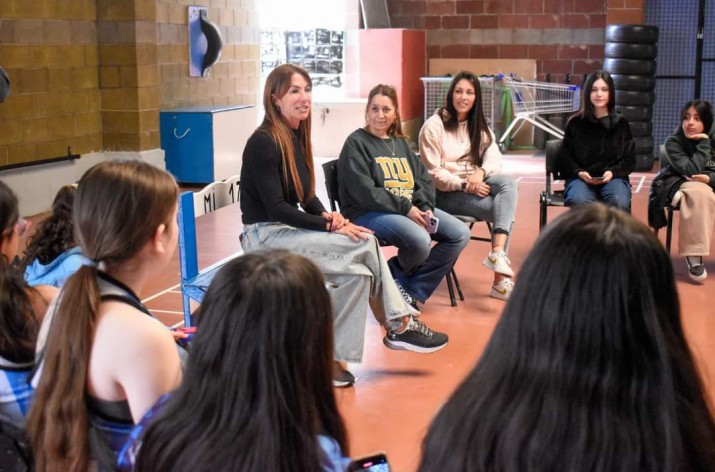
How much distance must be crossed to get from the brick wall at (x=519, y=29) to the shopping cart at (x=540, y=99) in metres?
0.65

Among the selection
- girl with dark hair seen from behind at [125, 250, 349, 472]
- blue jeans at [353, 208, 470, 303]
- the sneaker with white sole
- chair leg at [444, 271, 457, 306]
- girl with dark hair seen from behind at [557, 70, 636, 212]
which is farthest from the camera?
Result: girl with dark hair seen from behind at [557, 70, 636, 212]

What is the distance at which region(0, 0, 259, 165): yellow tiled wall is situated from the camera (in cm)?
671

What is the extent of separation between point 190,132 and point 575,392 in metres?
7.32

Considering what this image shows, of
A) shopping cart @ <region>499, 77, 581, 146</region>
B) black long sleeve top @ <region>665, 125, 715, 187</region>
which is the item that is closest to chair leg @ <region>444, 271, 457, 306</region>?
black long sleeve top @ <region>665, 125, 715, 187</region>

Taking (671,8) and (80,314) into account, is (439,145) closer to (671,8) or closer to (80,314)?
(80,314)

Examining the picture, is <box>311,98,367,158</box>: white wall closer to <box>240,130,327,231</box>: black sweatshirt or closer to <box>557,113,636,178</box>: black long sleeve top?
<box>557,113,636,178</box>: black long sleeve top

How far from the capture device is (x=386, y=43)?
34.9ft

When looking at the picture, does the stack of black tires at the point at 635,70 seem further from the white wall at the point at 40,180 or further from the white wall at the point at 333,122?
the white wall at the point at 40,180

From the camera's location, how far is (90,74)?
7.55 metres

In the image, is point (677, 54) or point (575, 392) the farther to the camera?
point (677, 54)

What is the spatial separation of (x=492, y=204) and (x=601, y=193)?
78 cm

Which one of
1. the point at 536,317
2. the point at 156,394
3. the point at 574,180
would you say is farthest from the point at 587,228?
the point at 574,180

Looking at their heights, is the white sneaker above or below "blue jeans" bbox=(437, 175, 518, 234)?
below

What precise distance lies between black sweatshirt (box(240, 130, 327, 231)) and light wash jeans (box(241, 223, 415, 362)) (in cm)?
5
